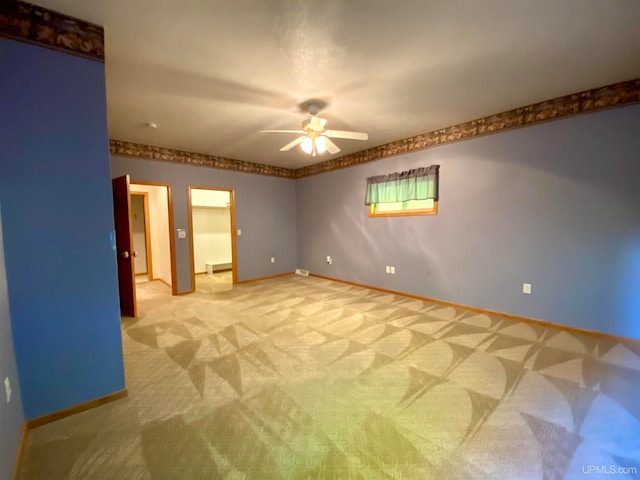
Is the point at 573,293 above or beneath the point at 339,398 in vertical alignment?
above

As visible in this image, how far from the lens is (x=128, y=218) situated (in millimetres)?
3494

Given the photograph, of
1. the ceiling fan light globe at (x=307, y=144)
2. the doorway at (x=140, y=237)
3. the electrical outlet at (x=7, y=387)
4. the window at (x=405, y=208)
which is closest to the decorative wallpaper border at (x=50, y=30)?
the ceiling fan light globe at (x=307, y=144)

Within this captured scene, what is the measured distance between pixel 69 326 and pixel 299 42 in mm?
2546

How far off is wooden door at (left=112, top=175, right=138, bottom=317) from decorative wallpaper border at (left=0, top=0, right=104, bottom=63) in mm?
2004

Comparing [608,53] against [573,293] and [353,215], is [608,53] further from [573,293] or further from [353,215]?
[353,215]

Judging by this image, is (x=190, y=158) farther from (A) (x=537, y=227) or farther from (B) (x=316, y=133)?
(A) (x=537, y=227)

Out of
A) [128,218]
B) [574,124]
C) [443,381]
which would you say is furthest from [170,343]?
[574,124]

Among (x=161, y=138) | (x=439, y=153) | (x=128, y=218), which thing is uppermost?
(x=161, y=138)

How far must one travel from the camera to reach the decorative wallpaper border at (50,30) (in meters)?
1.58

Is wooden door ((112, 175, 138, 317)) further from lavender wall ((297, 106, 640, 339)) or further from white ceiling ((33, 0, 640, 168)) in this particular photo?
lavender wall ((297, 106, 640, 339))

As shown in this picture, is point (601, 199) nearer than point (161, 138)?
Yes

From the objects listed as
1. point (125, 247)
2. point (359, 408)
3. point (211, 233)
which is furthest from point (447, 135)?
point (211, 233)

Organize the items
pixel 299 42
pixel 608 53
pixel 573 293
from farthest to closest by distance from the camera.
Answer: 1. pixel 573 293
2. pixel 608 53
3. pixel 299 42

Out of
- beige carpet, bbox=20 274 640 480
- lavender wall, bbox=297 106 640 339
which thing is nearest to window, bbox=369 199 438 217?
lavender wall, bbox=297 106 640 339
